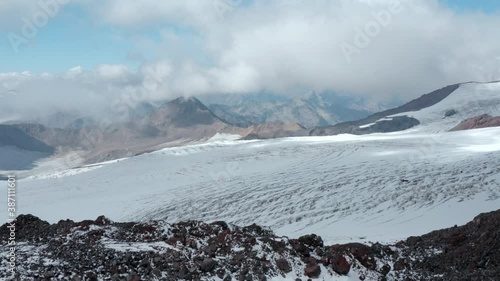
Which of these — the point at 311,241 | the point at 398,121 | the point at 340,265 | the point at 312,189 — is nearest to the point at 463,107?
the point at 398,121

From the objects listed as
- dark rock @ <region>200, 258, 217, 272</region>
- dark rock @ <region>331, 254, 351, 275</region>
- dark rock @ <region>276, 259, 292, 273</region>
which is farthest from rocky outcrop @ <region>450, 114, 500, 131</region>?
dark rock @ <region>200, 258, 217, 272</region>

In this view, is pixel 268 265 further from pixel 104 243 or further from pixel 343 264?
pixel 104 243

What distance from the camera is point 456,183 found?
26234 mm

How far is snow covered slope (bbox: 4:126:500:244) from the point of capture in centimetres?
2289

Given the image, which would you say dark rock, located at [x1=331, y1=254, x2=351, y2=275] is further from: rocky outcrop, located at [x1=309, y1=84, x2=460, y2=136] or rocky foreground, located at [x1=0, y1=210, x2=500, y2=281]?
rocky outcrop, located at [x1=309, y1=84, x2=460, y2=136]

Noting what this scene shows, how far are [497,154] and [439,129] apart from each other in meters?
62.1

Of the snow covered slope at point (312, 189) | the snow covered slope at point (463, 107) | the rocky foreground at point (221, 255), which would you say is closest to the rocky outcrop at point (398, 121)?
the snow covered slope at point (463, 107)

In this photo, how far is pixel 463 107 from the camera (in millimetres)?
104750

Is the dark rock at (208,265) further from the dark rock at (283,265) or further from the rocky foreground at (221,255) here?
the dark rock at (283,265)

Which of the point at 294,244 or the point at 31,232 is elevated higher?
the point at 31,232

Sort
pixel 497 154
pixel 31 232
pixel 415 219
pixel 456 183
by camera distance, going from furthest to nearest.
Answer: pixel 497 154
pixel 456 183
pixel 415 219
pixel 31 232

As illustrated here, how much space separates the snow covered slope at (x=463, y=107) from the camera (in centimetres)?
9528

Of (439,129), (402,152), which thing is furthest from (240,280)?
(439,129)

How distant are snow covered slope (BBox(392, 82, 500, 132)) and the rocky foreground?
8419 cm
